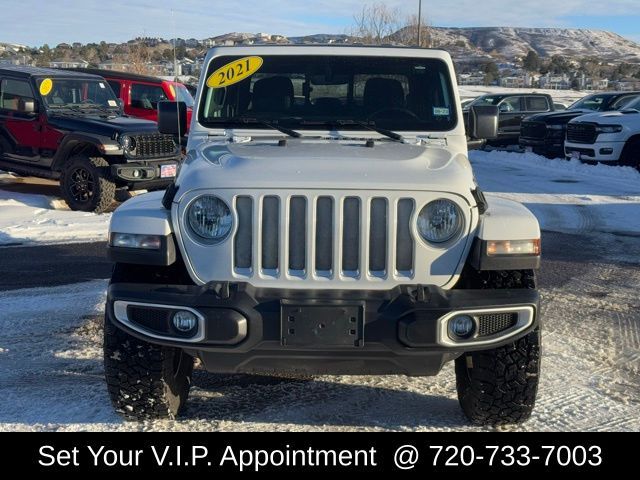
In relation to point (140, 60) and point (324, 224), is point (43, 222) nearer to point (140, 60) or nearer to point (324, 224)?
point (324, 224)

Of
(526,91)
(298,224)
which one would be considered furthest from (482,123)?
(526,91)

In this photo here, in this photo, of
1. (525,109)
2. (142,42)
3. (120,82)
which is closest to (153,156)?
(120,82)

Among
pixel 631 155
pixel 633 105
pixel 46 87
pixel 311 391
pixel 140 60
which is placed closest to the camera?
pixel 311 391

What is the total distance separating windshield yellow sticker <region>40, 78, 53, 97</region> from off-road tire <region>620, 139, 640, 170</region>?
418 inches

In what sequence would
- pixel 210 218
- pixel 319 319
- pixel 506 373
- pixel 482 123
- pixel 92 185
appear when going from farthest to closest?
pixel 92 185 < pixel 482 123 < pixel 506 373 < pixel 210 218 < pixel 319 319

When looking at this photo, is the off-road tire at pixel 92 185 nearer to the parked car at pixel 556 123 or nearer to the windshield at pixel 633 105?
the parked car at pixel 556 123

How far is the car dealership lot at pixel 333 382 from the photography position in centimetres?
405

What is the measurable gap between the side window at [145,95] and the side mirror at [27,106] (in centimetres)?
417

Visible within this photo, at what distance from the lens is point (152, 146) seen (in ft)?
37.2

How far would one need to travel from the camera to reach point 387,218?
137 inches

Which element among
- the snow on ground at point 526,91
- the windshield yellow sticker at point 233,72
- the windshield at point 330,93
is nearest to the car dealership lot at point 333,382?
the windshield at point 330,93

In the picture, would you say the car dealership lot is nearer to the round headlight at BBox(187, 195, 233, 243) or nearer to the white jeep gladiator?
the white jeep gladiator

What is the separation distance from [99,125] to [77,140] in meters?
0.37

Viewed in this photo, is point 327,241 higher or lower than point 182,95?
higher
